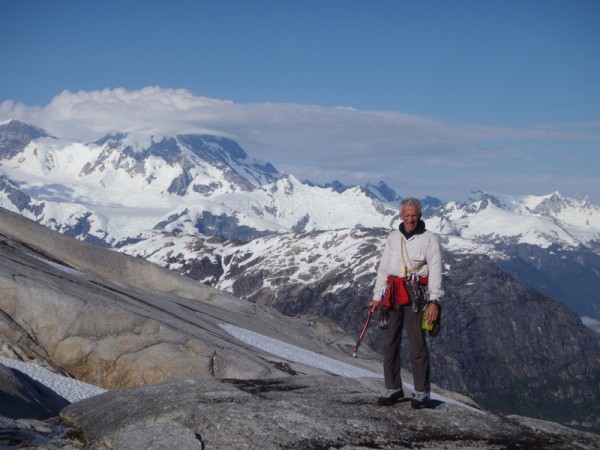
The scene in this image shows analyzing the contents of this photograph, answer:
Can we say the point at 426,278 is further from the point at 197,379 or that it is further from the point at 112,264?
the point at 112,264

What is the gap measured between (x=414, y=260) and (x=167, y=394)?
7284 mm

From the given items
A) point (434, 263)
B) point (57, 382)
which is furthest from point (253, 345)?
point (434, 263)

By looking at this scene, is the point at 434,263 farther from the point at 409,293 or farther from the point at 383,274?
the point at 383,274

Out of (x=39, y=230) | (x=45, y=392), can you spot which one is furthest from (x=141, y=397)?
(x=39, y=230)

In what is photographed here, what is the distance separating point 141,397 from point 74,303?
1111 centimetres

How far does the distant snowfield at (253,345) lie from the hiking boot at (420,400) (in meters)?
5.69

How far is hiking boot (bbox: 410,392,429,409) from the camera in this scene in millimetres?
19281

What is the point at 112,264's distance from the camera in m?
55.6

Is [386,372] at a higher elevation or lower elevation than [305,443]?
higher

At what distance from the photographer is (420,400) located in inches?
758

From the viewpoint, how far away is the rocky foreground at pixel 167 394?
16.2 m

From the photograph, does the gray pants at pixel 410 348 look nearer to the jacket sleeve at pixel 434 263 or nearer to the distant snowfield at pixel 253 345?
the jacket sleeve at pixel 434 263

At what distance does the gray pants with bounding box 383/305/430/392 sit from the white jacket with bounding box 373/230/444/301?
706 millimetres

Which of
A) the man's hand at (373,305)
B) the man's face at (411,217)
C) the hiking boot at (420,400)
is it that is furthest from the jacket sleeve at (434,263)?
the hiking boot at (420,400)
